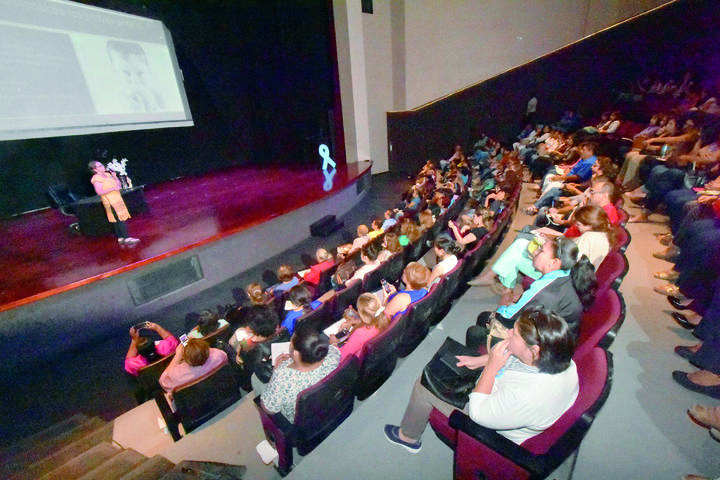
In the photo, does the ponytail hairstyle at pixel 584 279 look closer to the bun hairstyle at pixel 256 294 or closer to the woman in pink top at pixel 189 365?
the woman in pink top at pixel 189 365

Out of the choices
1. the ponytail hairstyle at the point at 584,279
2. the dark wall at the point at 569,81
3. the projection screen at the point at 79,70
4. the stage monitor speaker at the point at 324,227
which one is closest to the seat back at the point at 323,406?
the ponytail hairstyle at the point at 584,279

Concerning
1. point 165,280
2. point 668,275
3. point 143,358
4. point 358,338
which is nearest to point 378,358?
point 358,338

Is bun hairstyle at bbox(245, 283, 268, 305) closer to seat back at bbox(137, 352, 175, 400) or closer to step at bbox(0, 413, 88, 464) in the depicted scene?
seat back at bbox(137, 352, 175, 400)

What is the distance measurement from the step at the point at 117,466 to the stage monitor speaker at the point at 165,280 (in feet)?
8.37

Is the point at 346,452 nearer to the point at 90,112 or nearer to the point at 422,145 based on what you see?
the point at 90,112

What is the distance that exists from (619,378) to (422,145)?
9.05m

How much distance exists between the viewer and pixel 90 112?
6.32 m

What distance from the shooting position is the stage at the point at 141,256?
11.7 ft

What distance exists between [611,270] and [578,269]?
558 millimetres

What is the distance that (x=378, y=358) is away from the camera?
2.25m

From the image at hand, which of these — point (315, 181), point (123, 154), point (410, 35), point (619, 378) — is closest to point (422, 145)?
point (410, 35)

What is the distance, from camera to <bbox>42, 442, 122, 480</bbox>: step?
194 cm

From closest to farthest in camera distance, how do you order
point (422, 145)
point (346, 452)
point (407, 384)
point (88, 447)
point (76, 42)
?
point (346, 452) < point (88, 447) < point (407, 384) < point (76, 42) < point (422, 145)

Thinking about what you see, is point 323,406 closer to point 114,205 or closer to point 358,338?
point 358,338
